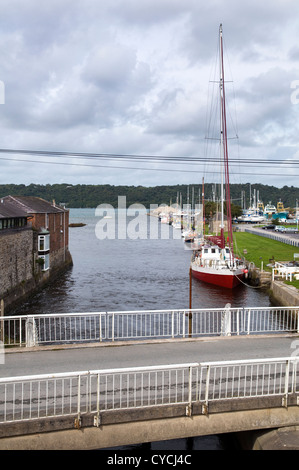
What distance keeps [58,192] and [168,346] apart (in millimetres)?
191619

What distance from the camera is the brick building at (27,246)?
2819cm

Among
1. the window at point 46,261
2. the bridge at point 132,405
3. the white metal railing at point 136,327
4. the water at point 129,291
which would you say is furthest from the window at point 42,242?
the bridge at point 132,405

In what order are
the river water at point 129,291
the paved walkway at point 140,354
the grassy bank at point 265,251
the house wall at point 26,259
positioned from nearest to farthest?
the paved walkway at point 140,354 < the house wall at point 26,259 < the river water at point 129,291 < the grassy bank at point 265,251

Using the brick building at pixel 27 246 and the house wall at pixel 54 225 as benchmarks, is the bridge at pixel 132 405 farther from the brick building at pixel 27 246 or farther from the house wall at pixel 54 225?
the house wall at pixel 54 225

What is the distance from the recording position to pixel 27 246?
1326 inches

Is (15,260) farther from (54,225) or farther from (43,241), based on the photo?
(54,225)

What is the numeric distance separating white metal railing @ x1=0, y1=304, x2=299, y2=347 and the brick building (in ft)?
13.9

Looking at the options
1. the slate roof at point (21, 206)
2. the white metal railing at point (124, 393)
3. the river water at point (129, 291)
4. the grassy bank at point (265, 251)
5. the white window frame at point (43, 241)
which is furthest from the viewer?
the grassy bank at point (265, 251)

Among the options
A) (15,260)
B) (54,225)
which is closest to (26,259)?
(15,260)

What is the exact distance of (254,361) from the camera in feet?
31.0

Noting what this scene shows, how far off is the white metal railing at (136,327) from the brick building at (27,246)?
425cm

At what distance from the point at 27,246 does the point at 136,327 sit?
2193cm

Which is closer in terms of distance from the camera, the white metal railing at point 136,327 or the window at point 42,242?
the white metal railing at point 136,327
